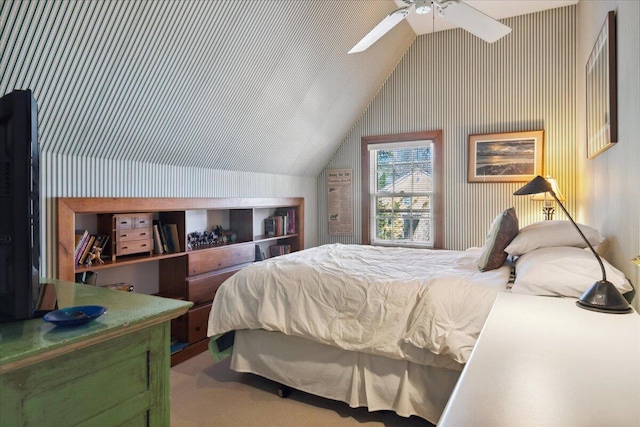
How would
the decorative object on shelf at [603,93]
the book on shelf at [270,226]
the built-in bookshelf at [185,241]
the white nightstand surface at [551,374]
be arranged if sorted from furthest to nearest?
the book on shelf at [270,226] → the built-in bookshelf at [185,241] → the decorative object on shelf at [603,93] → the white nightstand surface at [551,374]

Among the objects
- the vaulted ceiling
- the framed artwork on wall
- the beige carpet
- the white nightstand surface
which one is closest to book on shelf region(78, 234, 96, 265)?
the vaulted ceiling

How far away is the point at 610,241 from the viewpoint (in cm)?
212

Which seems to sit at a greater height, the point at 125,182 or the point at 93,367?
the point at 125,182

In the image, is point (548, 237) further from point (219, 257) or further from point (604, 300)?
point (219, 257)

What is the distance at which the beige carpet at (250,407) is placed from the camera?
233cm

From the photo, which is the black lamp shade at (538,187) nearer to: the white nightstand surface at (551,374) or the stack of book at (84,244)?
the white nightstand surface at (551,374)

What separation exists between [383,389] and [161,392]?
150 cm

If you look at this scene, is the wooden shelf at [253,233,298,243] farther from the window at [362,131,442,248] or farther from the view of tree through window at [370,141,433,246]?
the view of tree through window at [370,141,433,246]

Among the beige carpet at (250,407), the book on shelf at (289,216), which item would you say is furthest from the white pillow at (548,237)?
the book on shelf at (289,216)

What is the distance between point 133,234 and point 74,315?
7.04ft

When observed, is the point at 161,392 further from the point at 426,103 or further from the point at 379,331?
the point at 426,103

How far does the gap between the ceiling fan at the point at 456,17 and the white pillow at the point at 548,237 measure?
4.52 ft

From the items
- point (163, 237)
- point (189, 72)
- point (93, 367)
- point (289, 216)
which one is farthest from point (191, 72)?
point (289, 216)

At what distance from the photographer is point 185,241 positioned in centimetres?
340
